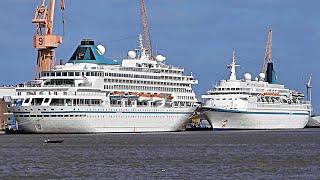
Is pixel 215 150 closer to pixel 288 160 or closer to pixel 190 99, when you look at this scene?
pixel 288 160

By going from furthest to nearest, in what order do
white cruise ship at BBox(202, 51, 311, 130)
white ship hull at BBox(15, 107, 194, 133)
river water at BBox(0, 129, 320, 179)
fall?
1. white cruise ship at BBox(202, 51, 311, 130)
2. white ship hull at BBox(15, 107, 194, 133)
3. river water at BBox(0, 129, 320, 179)

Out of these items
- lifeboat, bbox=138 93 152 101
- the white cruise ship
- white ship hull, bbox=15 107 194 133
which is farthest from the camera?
the white cruise ship

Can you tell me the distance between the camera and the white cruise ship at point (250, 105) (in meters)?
160

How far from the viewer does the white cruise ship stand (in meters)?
160

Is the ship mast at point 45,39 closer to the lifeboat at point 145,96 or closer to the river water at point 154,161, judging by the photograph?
the lifeboat at point 145,96

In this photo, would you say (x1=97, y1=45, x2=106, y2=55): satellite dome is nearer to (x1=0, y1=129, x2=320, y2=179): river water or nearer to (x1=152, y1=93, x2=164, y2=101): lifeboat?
(x1=152, y1=93, x2=164, y2=101): lifeboat

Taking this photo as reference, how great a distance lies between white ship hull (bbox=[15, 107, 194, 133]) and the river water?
20.0 metres

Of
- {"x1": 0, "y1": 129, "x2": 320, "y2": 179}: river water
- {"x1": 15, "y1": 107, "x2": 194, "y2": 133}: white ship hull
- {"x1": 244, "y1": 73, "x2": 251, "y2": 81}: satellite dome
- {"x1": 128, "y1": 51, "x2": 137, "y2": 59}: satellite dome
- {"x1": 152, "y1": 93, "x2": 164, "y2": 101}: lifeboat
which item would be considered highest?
{"x1": 128, "y1": 51, "x2": 137, "y2": 59}: satellite dome

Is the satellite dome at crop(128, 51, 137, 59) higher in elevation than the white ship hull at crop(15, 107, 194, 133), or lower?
higher

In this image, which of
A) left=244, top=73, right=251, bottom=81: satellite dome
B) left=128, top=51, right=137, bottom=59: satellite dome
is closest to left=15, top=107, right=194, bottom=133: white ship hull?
left=128, top=51, right=137, bottom=59: satellite dome

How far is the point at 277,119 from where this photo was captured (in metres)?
173

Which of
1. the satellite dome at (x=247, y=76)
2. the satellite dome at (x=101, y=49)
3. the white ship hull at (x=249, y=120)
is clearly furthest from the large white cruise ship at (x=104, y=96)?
the satellite dome at (x=247, y=76)

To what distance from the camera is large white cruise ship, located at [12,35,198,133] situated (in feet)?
405

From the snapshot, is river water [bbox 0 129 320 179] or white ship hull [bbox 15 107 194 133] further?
white ship hull [bbox 15 107 194 133]
